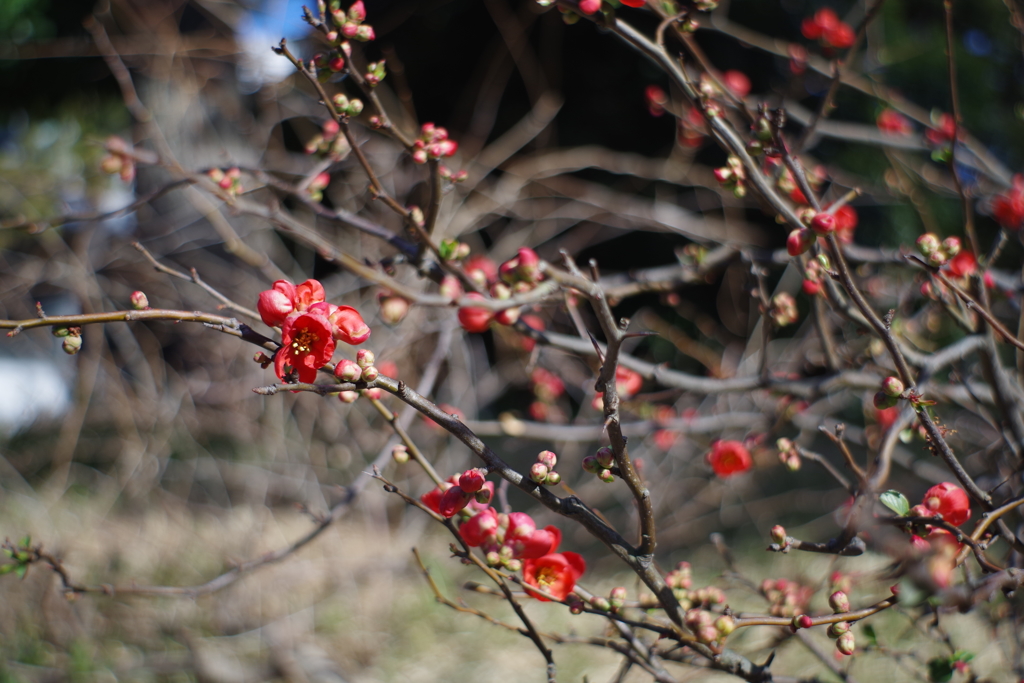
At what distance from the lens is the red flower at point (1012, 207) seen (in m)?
1.29

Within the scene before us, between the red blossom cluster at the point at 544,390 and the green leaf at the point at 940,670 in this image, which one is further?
the red blossom cluster at the point at 544,390

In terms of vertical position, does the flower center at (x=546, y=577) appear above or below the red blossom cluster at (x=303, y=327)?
below

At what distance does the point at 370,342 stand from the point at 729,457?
2168 millimetres

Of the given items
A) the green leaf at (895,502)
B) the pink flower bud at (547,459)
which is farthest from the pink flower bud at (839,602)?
the pink flower bud at (547,459)

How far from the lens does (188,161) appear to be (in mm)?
3324

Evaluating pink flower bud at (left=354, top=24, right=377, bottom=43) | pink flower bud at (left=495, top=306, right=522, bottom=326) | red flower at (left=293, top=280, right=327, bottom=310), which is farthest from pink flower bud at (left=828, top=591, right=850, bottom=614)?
pink flower bud at (left=354, top=24, right=377, bottom=43)

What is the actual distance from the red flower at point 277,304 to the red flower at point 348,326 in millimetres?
47

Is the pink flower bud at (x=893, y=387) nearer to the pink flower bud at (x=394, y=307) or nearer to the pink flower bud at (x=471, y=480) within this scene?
the pink flower bud at (x=471, y=480)

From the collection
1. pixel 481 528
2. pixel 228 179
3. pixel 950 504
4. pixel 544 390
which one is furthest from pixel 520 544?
pixel 544 390

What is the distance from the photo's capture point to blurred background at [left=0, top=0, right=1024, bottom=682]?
7.75 feet

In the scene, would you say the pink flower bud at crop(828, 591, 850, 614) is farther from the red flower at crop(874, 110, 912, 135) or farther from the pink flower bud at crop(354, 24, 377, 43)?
the red flower at crop(874, 110, 912, 135)

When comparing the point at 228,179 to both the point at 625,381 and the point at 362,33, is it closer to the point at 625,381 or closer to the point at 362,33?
the point at 362,33

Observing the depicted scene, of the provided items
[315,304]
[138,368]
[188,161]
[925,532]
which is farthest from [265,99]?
[925,532]

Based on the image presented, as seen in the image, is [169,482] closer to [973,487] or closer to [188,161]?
[188,161]
